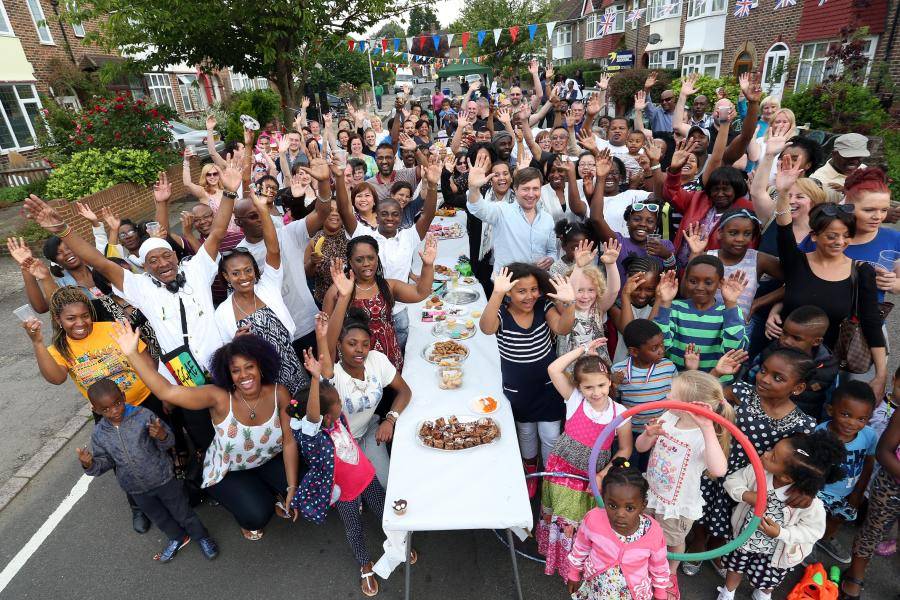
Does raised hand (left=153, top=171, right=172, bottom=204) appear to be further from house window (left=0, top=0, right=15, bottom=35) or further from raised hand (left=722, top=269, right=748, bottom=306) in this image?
house window (left=0, top=0, right=15, bottom=35)

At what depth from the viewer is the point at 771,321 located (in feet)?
12.3

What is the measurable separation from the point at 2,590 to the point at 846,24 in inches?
768

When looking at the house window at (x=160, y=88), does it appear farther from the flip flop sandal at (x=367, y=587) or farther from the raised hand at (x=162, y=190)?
the flip flop sandal at (x=367, y=587)

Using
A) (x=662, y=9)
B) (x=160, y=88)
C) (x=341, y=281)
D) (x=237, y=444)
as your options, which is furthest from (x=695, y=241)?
(x=160, y=88)

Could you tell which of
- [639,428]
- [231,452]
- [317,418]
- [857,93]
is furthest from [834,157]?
[857,93]

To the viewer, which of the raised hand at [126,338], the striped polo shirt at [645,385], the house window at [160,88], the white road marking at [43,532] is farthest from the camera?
the house window at [160,88]

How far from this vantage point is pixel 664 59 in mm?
26484

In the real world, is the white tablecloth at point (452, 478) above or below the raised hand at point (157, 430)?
below

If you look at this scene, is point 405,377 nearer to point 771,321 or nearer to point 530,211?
point 530,211

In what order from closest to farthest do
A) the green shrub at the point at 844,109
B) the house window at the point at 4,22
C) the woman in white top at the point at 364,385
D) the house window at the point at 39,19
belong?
the woman in white top at the point at 364,385 → the green shrub at the point at 844,109 → the house window at the point at 4,22 → the house window at the point at 39,19

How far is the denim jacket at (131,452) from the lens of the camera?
3.53 m

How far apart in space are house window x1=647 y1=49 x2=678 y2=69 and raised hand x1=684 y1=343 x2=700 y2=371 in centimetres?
2654

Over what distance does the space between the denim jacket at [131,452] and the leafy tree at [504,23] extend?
98.8ft

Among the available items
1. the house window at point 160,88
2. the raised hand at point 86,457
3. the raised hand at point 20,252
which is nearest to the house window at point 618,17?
the house window at point 160,88
